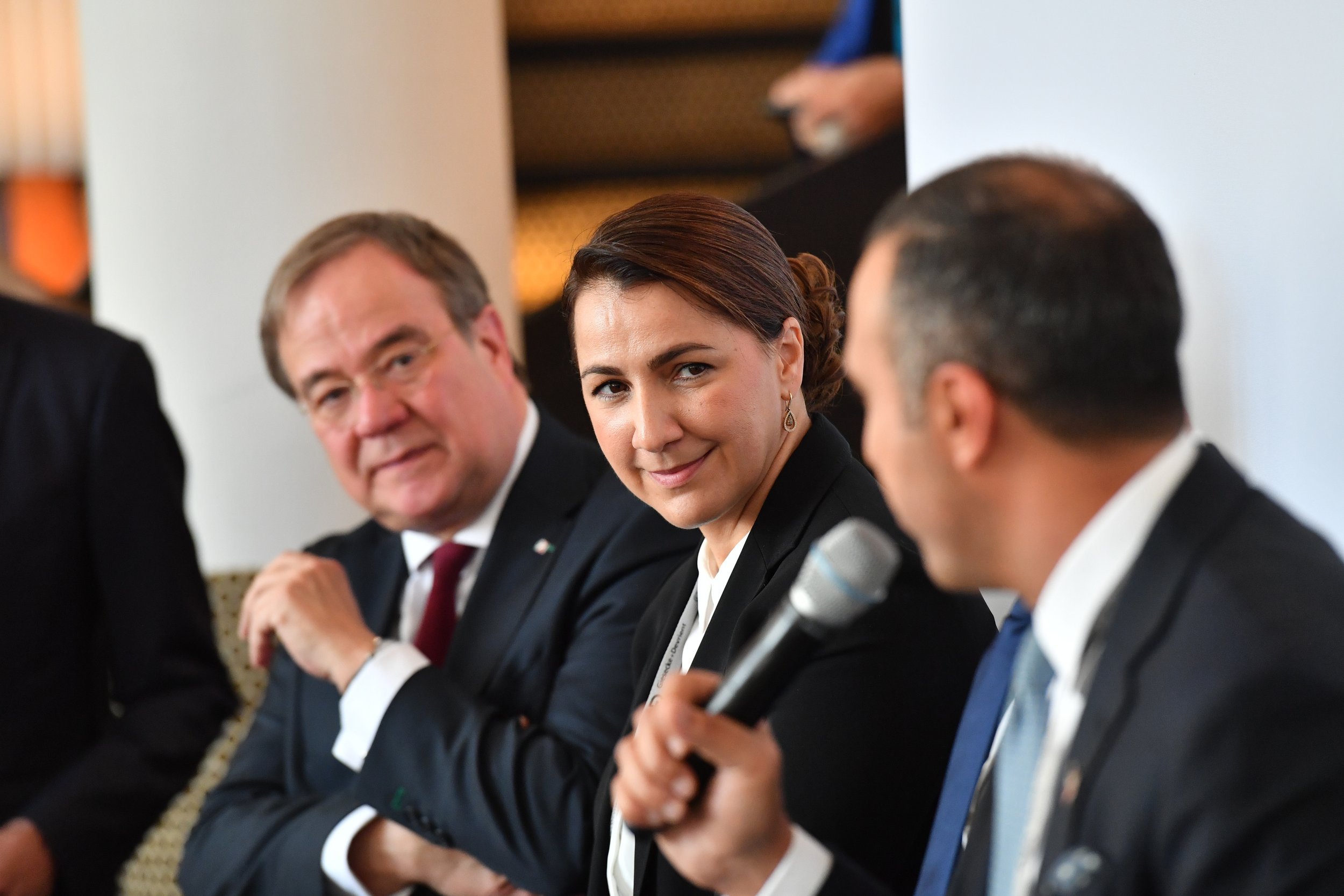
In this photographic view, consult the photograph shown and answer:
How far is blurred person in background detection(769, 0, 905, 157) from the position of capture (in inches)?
141

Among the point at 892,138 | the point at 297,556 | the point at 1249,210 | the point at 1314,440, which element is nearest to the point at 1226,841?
the point at 1314,440

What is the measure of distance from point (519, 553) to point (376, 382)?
0.40 metres

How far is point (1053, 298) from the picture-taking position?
92 centimetres

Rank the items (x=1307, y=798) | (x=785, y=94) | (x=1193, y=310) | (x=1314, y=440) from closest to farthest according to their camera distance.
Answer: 1. (x=1307, y=798)
2. (x=1314, y=440)
3. (x=1193, y=310)
4. (x=785, y=94)

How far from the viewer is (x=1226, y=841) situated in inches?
31.8

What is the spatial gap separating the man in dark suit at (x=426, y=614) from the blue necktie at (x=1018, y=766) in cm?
88

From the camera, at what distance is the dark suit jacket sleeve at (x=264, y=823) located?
7.11 feet

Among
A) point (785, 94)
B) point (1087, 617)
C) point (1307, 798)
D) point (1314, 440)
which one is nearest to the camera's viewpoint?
point (1307, 798)

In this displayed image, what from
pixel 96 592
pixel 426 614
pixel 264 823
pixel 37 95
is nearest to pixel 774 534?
pixel 426 614

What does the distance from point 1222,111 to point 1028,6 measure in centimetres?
35

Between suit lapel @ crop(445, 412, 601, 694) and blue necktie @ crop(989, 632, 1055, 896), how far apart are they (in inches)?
45.2

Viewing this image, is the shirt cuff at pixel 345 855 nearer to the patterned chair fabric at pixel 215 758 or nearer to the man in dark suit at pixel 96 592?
the man in dark suit at pixel 96 592

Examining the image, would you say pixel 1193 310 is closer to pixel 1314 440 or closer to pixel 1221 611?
pixel 1314 440

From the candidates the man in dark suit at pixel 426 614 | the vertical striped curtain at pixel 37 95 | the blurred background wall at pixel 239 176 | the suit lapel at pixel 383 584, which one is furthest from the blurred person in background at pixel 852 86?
the vertical striped curtain at pixel 37 95
